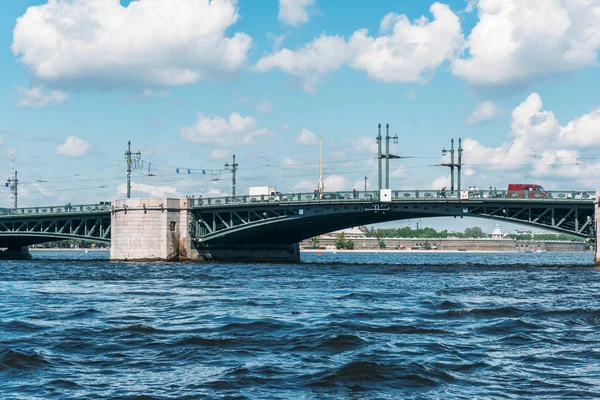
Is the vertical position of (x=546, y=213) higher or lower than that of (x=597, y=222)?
higher

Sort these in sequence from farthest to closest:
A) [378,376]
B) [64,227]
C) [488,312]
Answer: [64,227], [488,312], [378,376]

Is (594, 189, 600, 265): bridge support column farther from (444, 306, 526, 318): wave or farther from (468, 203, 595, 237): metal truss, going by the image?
(444, 306, 526, 318): wave

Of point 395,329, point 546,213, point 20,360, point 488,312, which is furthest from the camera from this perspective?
point 546,213

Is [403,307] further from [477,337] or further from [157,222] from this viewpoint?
[157,222]

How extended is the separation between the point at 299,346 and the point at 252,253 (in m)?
79.5

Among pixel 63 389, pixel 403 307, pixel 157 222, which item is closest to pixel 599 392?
pixel 63 389

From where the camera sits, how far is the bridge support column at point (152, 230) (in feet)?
290

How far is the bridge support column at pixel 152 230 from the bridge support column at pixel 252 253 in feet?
10.6

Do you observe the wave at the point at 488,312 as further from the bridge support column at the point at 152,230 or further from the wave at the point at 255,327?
the bridge support column at the point at 152,230

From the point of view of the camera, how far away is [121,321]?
27.3 metres

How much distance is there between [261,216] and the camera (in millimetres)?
90625

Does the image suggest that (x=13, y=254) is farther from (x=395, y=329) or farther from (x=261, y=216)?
(x=395, y=329)

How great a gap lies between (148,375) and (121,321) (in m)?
9.63

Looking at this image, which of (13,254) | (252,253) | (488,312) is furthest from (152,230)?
(488,312)
